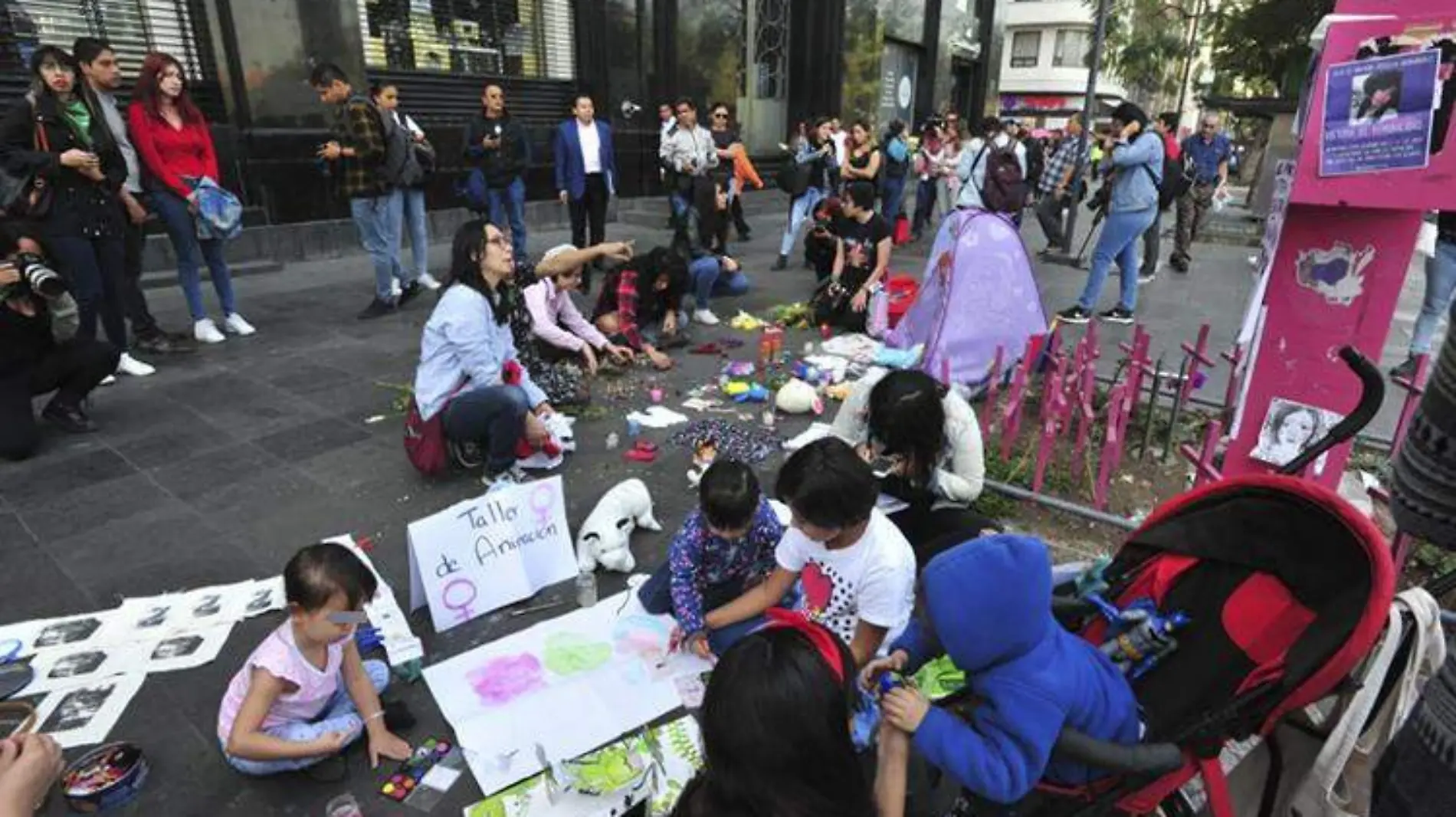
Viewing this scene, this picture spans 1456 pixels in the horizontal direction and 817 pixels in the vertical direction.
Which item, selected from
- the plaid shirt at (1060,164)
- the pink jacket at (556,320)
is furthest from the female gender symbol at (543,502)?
the plaid shirt at (1060,164)

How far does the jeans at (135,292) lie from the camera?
5.49 m

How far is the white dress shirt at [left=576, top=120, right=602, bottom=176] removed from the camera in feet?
27.3

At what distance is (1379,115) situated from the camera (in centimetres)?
257

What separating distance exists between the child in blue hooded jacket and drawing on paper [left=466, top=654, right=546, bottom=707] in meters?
1.41

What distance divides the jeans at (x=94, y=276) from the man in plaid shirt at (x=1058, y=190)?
9.59m

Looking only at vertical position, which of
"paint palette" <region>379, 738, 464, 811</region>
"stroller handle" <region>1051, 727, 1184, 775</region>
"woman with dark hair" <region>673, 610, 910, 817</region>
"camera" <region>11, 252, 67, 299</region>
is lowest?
"paint palette" <region>379, 738, 464, 811</region>

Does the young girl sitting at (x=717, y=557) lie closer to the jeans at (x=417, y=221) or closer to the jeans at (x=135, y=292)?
the jeans at (x=135, y=292)

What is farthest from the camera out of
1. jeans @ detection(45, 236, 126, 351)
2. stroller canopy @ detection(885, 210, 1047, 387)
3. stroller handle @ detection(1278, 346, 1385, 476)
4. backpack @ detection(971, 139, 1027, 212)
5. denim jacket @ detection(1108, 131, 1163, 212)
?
backpack @ detection(971, 139, 1027, 212)

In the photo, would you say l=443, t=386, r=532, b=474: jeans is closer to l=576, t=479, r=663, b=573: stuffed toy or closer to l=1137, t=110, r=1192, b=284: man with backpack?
l=576, t=479, r=663, b=573: stuffed toy

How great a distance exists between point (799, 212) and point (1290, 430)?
6.89 m

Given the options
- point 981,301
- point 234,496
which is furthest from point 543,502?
point 981,301

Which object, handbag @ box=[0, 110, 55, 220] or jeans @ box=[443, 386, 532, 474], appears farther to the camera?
handbag @ box=[0, 110, 55, 220]

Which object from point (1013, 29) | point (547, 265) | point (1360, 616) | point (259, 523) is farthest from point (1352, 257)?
point (1013, 29)

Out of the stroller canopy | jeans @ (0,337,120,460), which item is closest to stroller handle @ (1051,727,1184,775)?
the stroller canopy
